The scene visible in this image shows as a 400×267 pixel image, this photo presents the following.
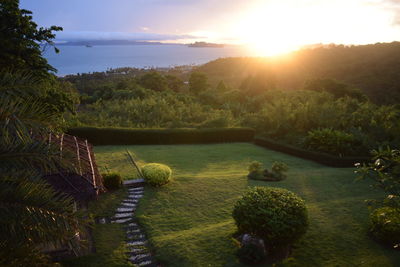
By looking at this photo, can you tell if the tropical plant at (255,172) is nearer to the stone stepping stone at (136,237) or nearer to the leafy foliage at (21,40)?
the stone stepping stone at (136,237)

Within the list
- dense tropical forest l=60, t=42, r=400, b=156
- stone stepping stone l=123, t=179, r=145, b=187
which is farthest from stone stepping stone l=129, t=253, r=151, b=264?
dense tropical forest l=60, t=42, r=400, b=156

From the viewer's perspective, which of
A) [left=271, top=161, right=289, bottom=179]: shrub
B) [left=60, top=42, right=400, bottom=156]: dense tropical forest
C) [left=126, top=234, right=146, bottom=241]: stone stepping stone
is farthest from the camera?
[left=60, top=42, right=400, bottom=156]: dense tropical forest

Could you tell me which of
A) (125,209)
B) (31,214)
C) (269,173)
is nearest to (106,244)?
(125,209)

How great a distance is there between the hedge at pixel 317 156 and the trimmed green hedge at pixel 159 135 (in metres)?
2.99

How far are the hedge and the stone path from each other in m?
11.7

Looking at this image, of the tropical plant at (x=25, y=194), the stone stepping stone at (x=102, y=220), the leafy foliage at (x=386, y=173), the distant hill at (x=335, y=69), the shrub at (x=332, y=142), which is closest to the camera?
the tropical plant at (x=25, y=194)

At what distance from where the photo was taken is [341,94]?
46438 mm

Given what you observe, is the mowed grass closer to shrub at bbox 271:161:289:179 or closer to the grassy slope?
shrub at bbox 271:161:289:179

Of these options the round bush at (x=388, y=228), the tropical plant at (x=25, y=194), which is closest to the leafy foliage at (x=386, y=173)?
the round bush at (x=388, y=228)

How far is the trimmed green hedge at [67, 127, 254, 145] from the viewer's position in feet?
75.5

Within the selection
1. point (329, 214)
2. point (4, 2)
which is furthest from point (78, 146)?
point (329, 214)

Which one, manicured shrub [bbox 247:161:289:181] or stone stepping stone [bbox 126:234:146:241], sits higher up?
manicured shrub [bbox 247:161:289:181]

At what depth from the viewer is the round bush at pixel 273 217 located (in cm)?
759

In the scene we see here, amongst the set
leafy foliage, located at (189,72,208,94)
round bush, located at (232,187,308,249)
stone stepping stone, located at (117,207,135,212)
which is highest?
leafy foliage, located at (189,72,208,94)
